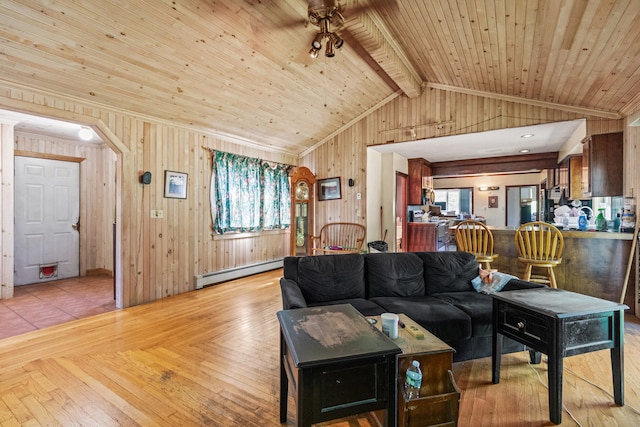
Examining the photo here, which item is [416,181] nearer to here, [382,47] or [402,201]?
[402,201]

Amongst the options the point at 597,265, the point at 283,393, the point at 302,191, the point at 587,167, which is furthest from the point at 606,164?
the point at 283,393

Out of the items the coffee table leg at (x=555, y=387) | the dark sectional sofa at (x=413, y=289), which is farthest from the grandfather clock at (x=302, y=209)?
the coffee table leg at (x=555, y=387)

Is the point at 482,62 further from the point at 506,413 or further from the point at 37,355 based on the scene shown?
the point at 37,355

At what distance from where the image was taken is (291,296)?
6.68 feet

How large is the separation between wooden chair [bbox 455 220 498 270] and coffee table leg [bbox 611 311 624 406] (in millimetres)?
1726

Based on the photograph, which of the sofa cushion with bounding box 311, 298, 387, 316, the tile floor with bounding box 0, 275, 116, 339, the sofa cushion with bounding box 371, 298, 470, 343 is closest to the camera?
the sofa cushion with bounding box 371, 298, 470, 343

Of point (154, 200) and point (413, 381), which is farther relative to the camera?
point (154, 200)

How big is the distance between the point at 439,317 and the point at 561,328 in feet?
2.32

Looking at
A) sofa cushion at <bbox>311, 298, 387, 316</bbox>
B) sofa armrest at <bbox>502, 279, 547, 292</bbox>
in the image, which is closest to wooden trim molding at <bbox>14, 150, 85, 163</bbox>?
sofa cushion at <bbox>311, 298, 387, 316</bbox>

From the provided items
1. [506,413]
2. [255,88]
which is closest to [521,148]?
[255,88]

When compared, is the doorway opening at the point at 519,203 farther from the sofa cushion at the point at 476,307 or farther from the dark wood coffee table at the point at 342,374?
the dark wood coffee table at the point at 342,374

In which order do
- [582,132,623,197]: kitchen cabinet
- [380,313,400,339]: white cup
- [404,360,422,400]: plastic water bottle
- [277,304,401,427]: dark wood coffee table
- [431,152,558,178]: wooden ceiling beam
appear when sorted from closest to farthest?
[277,304,401,427]: dark wood coffee table → [404,360,422,400]: plastic water bottle → [380,313,400,339]: white cup → [582,132,623,197]: kitchen cabinet → [431,152,558,178]: wooden ceiling beam

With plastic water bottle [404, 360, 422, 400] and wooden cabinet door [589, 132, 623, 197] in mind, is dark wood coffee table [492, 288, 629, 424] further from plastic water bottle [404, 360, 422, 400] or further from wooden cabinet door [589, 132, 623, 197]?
wooden cabinet door [589, 132, 623, 197]

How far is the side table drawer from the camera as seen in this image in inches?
65.5
